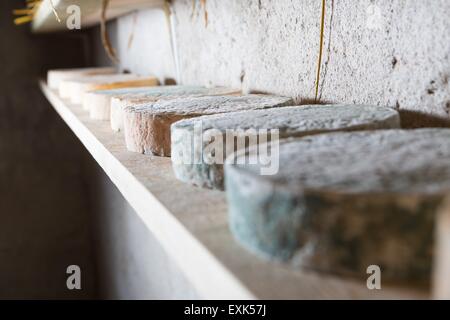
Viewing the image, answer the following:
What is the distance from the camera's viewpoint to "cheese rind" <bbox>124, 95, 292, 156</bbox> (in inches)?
41.8

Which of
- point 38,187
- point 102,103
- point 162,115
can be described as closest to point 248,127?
point 162,115

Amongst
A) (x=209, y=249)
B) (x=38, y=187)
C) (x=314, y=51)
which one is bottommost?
(x=38, y=187)

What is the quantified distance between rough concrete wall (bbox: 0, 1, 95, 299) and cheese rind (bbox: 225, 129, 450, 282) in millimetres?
4161

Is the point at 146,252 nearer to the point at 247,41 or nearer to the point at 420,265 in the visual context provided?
the point at 247,41

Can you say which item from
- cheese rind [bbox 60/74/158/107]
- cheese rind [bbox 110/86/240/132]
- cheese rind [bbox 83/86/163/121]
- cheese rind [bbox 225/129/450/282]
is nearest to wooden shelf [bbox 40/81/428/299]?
cheese rind [bbox 225/129/450/282]

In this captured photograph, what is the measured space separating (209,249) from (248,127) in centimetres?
32

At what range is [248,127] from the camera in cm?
88

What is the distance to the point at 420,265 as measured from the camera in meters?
0.52

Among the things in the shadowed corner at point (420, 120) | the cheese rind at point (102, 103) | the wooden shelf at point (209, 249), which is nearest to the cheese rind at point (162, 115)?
the wooden shelf at point (209, 249)

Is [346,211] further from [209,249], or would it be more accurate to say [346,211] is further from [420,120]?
[420,120]

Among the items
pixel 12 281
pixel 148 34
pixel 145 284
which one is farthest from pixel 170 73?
pixel 12 281

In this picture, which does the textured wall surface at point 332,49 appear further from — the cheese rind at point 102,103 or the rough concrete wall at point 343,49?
the cheese rind at point 102,103

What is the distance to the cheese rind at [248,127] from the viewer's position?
0.82 metres

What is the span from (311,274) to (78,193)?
181 inches
